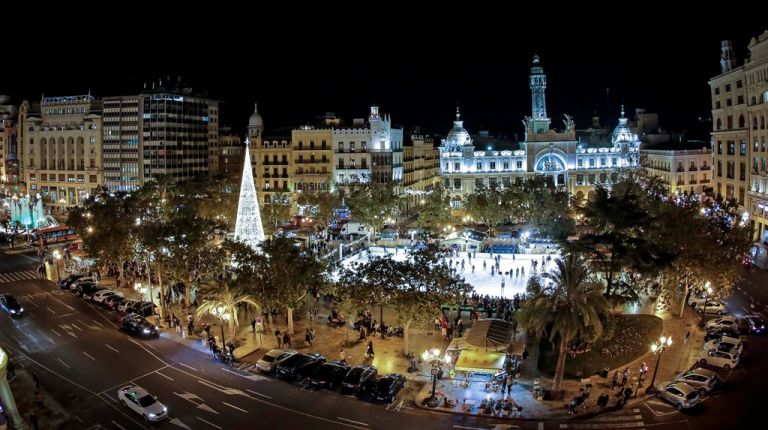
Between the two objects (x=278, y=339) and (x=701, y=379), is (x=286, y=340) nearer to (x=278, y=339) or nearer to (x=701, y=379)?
(x=278, y=339)

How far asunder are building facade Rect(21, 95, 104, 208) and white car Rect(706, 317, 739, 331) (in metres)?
110

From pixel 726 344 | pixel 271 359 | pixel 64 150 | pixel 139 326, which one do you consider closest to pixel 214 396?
pixel 271 359

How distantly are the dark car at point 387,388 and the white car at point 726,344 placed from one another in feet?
63.8

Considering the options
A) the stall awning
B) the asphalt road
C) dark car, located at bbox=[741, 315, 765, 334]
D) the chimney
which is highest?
the chimney

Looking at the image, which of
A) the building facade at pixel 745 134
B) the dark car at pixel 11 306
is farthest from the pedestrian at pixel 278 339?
the building facade at pixel 745 134

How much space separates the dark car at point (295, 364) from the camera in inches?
1529

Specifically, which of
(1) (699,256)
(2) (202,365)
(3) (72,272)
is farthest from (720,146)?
(3) (72,272)

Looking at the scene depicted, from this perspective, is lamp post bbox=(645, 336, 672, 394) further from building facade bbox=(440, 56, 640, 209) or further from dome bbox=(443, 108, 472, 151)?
dome bbox=(443, 108, 472, 151)

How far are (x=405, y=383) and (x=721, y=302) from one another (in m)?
27.7

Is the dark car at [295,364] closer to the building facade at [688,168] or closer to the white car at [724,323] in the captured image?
the white car at [724,323]

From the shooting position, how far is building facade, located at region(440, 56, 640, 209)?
121 m

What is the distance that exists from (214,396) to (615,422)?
20.9 m

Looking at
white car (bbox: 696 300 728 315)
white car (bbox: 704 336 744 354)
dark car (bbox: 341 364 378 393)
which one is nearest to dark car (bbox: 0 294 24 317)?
dark car (bbox: 341 364 378 393)

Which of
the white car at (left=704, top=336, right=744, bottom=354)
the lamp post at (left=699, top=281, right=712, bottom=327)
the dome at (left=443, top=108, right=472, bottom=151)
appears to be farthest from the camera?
the dome at (left=443, top=108, right=472, bottom=151)
